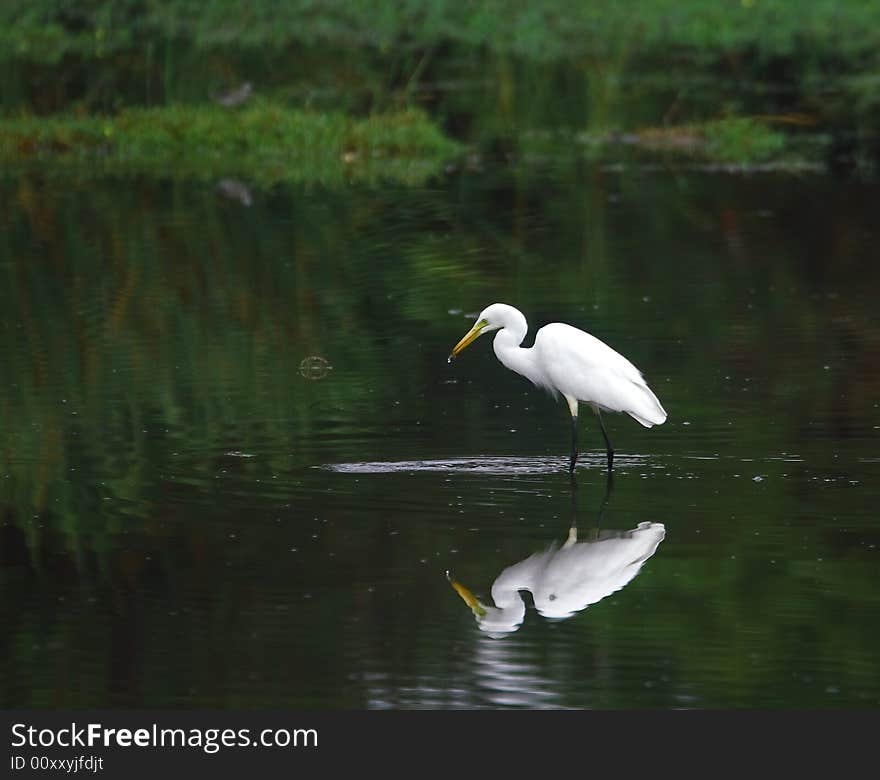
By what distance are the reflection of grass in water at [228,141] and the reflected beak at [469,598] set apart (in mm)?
19258

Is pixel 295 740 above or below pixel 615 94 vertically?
below

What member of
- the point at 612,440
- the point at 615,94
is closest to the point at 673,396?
the point at 612,440

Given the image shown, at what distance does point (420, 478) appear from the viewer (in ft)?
35.1

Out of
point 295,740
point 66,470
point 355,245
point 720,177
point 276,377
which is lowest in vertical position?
point 295,740

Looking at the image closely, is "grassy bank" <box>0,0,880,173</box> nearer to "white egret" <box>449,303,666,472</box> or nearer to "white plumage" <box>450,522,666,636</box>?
"white egret" <box>449,303,666,472</box>

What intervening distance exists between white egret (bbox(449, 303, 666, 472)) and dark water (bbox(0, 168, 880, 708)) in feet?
1.03

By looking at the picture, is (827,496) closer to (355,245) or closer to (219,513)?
(219,513)

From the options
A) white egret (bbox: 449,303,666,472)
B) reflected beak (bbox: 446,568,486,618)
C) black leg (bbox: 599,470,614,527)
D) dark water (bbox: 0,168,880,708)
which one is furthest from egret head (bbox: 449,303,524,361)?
reflected beak (bbox: 446,568,486,618)

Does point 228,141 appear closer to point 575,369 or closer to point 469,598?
point 575,369

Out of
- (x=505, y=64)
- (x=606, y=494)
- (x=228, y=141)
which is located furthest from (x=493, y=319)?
(x=505, y=64)

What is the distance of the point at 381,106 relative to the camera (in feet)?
98.7

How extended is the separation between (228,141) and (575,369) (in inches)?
692

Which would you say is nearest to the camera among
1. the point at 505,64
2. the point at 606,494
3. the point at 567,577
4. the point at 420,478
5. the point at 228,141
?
the point at 567,577

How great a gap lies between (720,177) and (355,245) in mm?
7212
